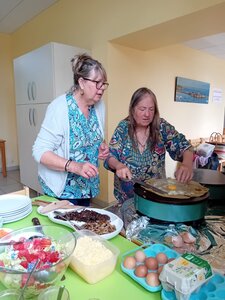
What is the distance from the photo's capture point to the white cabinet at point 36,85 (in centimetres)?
252

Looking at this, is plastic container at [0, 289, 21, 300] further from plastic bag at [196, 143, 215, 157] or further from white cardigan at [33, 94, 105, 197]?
plastic bag at [196, 143, 215, 157]

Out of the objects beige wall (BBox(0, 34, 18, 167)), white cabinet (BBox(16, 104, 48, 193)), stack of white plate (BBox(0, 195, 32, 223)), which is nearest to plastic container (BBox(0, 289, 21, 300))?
stack of white plate (BBox(0, 195, 32, 223))

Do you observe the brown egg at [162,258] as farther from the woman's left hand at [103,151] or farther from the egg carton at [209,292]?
the woman's left hand at [103,151]

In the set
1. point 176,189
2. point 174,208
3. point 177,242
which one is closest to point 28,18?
point 176,189

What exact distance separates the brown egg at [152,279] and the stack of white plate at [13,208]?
579 millimetres

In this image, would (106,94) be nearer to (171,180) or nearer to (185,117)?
(171,180)

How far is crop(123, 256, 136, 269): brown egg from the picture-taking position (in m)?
0.65

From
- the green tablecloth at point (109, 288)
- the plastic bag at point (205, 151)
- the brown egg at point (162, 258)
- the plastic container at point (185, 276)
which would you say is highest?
the plastic container at point (185, 276)

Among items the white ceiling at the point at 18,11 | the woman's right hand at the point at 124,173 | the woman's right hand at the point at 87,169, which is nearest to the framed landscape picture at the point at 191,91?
the white ceiling at the point at 18,11

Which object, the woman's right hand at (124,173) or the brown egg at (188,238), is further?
the woman's right hand at (124,173)

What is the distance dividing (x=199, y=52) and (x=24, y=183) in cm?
375

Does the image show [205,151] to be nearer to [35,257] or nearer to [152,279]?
[152,279]

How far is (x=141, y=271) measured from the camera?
0.62 meters

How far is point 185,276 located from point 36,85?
276cm
